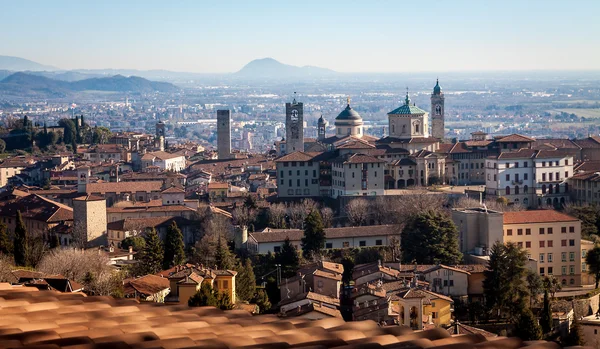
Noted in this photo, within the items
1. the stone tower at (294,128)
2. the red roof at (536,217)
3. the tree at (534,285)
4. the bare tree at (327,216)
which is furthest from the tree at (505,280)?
the stone tower at (294,128)

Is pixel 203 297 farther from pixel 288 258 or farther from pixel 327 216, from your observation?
pixel 327 216

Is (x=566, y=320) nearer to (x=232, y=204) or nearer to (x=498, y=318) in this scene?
(x=498, y=318)

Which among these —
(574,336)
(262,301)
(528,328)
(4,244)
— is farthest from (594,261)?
(4,244)

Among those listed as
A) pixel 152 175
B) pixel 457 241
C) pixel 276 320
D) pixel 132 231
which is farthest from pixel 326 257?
pixel 276 320

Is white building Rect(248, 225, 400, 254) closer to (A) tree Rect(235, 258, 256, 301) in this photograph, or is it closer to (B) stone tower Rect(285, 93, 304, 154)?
(A) tree Rect(235, 258, 256, 301)

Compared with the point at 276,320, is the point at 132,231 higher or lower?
lower

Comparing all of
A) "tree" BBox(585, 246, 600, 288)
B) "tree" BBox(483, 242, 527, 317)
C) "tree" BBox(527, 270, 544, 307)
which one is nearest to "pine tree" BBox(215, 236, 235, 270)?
"tree" BBox(483, 242, 527, 317)

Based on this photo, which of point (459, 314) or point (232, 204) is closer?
point (459, 314)
